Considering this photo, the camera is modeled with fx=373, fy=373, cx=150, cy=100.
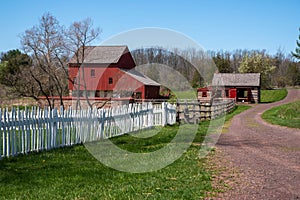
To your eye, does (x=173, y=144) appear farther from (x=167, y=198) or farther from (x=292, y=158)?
(x=167, y=198)

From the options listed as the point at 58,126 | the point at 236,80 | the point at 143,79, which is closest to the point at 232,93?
the point at 236,80

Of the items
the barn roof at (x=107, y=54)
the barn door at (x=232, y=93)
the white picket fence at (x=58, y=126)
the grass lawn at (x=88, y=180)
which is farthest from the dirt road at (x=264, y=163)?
the barn door at (x=232, y=93)

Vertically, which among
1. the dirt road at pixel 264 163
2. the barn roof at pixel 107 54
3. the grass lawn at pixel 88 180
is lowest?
the dirt road at pixel 264 163

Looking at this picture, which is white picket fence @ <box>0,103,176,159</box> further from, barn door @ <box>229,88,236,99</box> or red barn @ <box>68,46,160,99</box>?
barn door @ <box>229,88,236,99</box>

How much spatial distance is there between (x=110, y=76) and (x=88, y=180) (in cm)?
4459

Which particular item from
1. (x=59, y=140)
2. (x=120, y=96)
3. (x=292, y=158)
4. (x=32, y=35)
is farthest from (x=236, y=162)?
(x=120, y=96)

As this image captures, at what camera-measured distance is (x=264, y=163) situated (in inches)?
361

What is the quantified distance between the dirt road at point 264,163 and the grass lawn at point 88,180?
78 cm

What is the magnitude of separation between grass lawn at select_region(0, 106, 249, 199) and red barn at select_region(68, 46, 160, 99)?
3576 cm

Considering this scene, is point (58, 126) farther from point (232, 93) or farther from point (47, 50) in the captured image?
point (232, 93)

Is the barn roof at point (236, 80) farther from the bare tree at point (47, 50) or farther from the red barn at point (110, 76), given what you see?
the bare tree at point (47, 50)

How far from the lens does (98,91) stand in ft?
165

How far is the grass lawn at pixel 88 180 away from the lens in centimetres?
609

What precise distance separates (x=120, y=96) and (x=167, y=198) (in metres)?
37.7
